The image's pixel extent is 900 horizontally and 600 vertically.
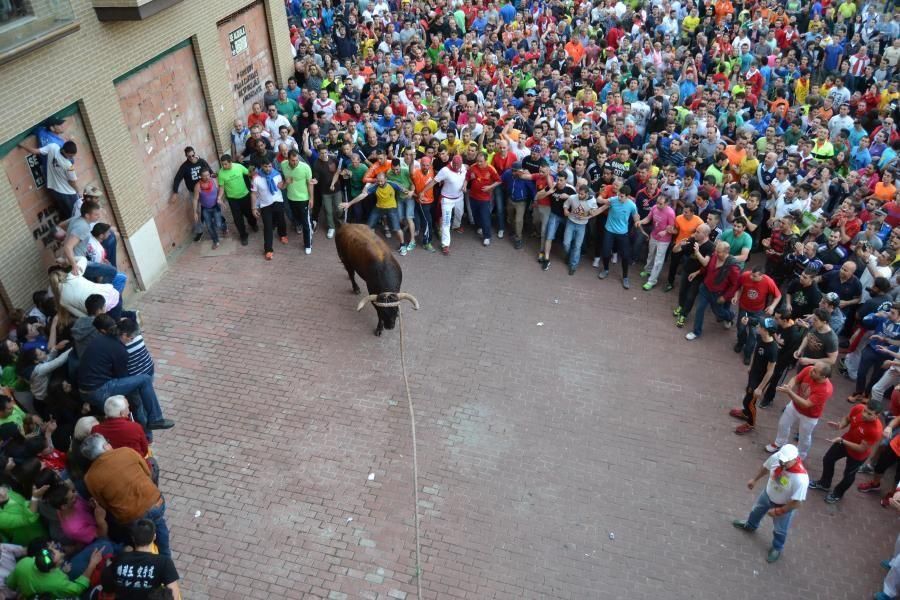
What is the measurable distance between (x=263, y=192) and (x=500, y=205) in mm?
4209

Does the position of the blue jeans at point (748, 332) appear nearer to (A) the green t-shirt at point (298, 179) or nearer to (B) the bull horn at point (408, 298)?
(B) the bull horn at point (408, 298)

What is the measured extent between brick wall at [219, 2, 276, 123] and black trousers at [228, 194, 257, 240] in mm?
2958

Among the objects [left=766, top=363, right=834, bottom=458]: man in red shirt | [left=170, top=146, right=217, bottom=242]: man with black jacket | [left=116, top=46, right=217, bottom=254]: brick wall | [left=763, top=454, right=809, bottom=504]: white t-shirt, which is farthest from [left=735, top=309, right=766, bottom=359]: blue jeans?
[left=116, top=46, right=217, bottom=254]: brick wall

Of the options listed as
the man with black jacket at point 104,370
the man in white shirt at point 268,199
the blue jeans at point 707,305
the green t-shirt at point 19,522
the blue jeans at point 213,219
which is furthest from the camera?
the blue jeans at point 213,219

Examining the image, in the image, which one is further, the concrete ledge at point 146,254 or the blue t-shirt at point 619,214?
the blue t-shirt at point 619,214

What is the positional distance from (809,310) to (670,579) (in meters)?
4.57

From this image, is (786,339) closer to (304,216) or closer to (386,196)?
(386,196)

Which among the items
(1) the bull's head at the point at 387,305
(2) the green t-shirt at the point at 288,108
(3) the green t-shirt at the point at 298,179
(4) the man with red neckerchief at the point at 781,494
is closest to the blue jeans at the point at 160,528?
(1) the bull's head at the point at 387,305

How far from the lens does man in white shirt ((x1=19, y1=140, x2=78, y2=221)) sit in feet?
30.8

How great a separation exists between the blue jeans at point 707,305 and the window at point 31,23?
9.67 metres

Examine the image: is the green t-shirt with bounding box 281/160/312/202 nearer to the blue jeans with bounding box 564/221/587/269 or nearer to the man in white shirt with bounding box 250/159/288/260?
the man in white shirt with bounding box 250/159/288/260

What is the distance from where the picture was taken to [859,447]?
7.82 meters

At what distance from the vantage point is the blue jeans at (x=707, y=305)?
10633 millimetres

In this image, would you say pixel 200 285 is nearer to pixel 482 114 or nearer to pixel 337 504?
pixel 337 504
